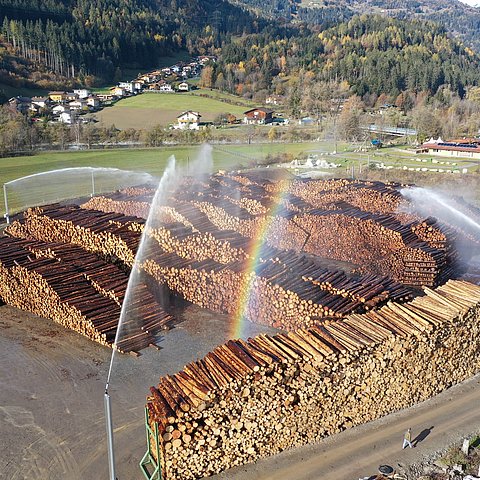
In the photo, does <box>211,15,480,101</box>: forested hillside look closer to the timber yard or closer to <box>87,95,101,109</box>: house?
<box>87,95,101,109</box>: house

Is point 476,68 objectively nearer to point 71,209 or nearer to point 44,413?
point 71,209

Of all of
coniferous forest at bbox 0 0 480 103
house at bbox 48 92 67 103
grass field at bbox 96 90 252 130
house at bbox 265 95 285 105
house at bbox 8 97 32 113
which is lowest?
house at bbox 265 95 285 105

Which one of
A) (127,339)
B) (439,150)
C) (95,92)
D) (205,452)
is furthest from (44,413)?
(95,92)

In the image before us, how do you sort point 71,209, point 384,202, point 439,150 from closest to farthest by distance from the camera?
point 71,209
point 384,202
point 439,150

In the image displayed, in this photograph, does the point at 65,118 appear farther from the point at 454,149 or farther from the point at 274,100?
the point at 454,149

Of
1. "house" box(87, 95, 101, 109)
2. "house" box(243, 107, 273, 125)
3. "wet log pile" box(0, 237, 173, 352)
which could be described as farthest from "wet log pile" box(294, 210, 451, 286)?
"house" box(87, 95, 101, 109)

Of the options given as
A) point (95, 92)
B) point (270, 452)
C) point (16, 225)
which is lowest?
point (95, 92)

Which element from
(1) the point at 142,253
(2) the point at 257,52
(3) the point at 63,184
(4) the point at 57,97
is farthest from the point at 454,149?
(2) the point at 257,52
